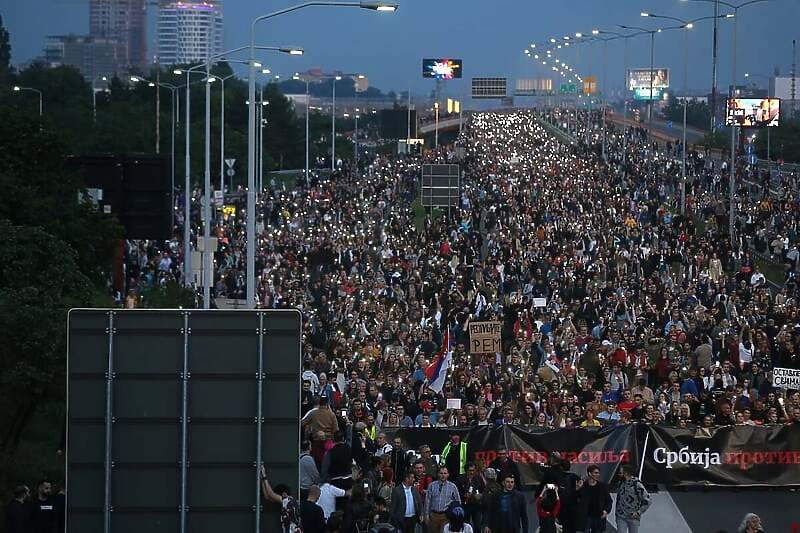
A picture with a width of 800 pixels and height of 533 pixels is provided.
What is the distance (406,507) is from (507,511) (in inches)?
39.3

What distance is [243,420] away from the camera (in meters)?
10.4

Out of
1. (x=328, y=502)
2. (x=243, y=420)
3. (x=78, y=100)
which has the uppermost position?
(x=78, y=100)

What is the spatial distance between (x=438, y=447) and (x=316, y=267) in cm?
2908

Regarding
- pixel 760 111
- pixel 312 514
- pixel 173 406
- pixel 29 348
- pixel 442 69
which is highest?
pixel 442 69

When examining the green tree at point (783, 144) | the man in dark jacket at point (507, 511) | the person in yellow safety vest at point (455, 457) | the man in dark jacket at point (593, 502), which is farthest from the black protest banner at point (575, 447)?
the green tree at point (783, 144)

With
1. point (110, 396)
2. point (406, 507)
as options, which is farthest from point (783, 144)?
point (110, 396)

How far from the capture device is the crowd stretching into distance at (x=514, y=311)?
18906 mm

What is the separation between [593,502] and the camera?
55.8 ft

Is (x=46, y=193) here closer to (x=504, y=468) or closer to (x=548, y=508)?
(x=504, y=468)

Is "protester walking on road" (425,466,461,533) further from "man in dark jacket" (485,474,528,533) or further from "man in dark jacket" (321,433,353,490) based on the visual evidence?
"man in dark jacket" (321,433,353,490)

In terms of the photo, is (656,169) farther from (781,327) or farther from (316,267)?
(781,327)

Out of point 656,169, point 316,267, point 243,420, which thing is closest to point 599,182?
point 656,169

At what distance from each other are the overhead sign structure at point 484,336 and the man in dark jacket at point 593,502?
9.43 meters

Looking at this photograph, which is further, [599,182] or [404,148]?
[404,148]
